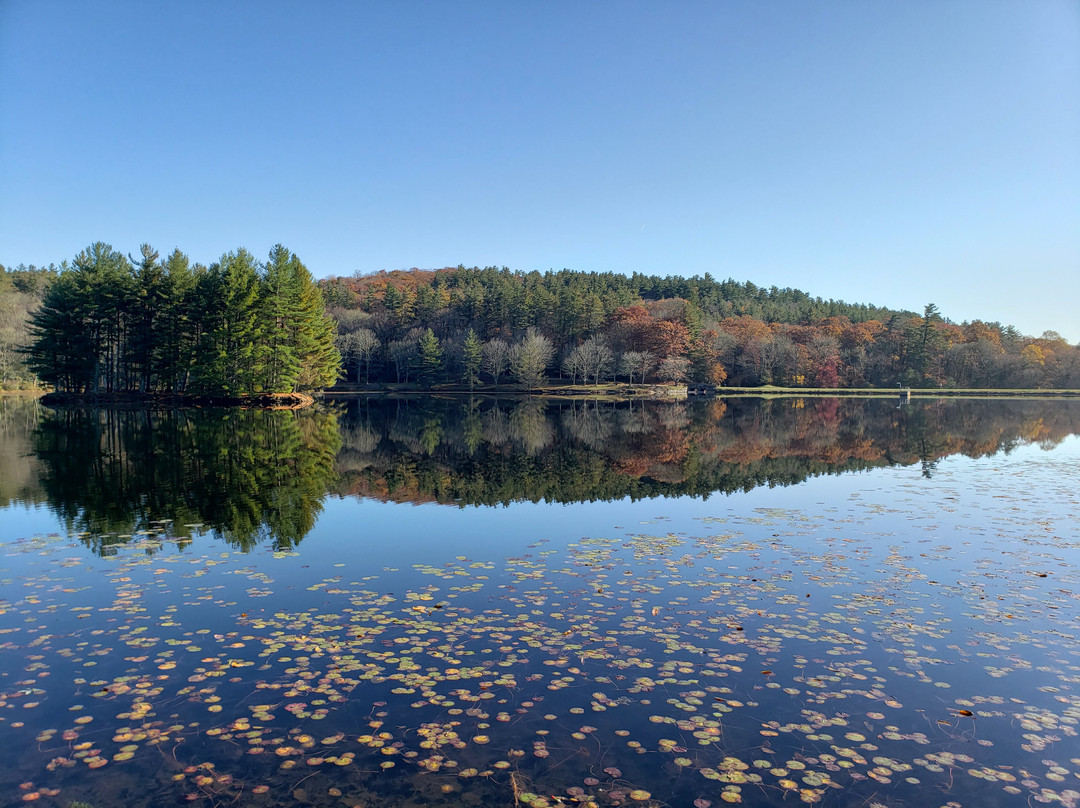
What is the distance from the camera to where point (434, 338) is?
110 m

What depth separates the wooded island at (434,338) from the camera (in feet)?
209

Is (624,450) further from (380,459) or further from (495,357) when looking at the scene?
(495,357)

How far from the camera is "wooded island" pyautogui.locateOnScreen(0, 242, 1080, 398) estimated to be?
6356cm

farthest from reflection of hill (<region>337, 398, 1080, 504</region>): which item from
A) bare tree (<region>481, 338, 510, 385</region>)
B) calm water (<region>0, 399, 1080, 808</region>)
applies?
bare tree (<region>481, 338, 510, 385</region>)

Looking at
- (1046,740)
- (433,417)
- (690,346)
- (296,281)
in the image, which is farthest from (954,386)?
(1046,740)

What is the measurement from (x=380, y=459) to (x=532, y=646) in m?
20.7

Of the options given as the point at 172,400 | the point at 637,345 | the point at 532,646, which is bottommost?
the point at 532,646

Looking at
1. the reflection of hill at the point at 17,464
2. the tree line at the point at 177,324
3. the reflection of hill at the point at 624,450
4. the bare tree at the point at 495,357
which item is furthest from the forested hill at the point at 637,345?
the reflection of hill at the point at 17,464

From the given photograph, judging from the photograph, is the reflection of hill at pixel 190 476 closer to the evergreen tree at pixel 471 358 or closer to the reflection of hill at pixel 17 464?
the reflection of hill at pixel 17 464

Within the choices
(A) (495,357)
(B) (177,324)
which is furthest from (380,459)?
(A) (495,357)

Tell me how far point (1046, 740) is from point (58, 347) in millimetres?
A: 79826

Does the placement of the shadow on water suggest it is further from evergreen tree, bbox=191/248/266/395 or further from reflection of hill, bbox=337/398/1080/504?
evergreen tree, bbox=191/248/266/395

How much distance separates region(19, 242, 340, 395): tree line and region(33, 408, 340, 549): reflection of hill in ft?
71.6

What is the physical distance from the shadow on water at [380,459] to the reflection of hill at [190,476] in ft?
0.24
